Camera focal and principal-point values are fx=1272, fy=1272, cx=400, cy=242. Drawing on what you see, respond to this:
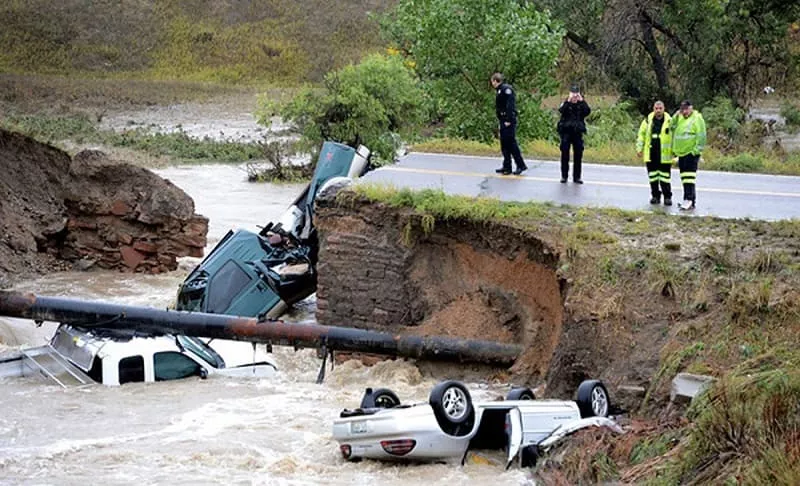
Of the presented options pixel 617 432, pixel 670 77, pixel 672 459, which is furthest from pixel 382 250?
pixel 670 77

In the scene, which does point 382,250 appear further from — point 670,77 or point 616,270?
point 670,77

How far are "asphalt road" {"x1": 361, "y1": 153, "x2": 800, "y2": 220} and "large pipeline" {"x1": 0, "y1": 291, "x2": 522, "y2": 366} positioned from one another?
2930 mm

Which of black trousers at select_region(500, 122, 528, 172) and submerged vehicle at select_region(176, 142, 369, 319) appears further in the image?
submerged vehicle at select_region(176, 142, 369, 319)

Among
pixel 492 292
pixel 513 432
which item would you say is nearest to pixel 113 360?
pixel 492 292

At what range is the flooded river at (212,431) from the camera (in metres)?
12.8

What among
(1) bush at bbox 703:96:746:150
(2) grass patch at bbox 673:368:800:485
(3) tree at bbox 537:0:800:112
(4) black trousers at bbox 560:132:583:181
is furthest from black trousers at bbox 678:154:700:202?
(3) tree at bbox 537:0:800:112

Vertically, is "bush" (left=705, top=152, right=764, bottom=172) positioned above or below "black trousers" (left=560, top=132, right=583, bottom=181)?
below

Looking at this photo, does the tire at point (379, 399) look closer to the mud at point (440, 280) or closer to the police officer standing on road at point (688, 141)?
the mud at point (440, 280)

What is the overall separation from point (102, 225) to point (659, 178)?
1476cm

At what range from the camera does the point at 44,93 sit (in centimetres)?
6650

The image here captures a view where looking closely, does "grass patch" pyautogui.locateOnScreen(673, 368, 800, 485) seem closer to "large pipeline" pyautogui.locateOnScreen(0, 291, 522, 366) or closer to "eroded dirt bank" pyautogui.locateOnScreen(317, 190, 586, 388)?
"eroded dirt bank" pyautogui.locateOnScreen(317, 190, 586, 388)

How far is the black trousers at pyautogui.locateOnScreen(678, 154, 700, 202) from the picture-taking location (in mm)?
18172

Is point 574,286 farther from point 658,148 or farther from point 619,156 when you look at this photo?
point 619,156

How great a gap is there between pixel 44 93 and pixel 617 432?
2316 inches
